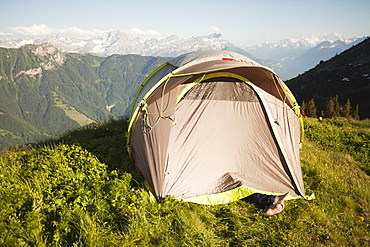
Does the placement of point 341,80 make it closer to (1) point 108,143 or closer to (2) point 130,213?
(1) point 108,143

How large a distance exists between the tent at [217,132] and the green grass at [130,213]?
1.48 ft

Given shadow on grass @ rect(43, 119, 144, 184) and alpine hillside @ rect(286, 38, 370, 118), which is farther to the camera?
alpine hillside @ rect(286, 38, 370, 118)

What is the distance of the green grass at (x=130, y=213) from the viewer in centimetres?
375

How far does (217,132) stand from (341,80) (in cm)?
7810

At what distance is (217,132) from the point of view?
6227mm

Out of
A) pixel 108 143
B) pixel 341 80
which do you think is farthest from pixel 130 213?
pixel 341 80

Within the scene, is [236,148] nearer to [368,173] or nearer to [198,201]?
[198,201]

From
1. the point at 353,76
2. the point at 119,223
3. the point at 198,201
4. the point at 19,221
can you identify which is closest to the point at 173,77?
the point at 198,201

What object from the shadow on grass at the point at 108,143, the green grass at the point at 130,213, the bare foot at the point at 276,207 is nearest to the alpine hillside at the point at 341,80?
the shadow on grass at the point at 108,143

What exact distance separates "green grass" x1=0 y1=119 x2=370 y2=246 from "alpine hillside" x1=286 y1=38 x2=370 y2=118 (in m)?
56.5

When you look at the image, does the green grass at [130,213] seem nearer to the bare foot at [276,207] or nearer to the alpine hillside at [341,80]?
the bare foot at [276,207]

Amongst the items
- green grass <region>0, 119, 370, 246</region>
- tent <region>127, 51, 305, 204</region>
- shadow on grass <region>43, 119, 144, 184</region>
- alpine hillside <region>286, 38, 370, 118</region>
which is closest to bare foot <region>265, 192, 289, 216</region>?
green grass <region>0, 119, 370, 246</region>

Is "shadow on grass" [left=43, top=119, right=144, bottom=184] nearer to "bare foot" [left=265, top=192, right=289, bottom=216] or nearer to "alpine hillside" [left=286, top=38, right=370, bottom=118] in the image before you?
"bare foot" [left=265, top=192, right=289, bottom=216]

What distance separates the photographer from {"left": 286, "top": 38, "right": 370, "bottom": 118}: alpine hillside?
5884cm
